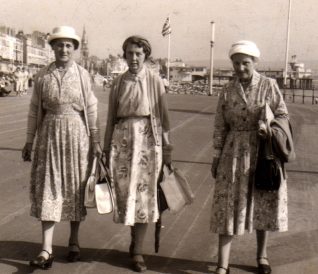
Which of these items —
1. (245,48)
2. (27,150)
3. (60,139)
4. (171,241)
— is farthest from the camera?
(171,241)

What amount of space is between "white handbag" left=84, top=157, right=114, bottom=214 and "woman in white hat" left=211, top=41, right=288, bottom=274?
92 cm

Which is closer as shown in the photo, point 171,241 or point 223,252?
point 223,252

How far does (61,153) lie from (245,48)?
176cm

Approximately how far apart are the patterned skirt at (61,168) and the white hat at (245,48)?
1446 mm

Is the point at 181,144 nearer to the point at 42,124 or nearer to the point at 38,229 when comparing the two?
the point at 38,229

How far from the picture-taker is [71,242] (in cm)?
470

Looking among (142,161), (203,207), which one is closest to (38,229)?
(142,161)

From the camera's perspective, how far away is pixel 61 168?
14.7 ft

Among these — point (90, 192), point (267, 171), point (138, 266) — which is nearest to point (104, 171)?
point (90, 192)

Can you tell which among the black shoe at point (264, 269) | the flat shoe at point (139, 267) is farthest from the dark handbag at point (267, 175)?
the flat shoe at point (139, 267)

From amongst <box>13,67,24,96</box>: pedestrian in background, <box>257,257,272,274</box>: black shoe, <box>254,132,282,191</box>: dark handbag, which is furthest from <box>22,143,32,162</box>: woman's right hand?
<box>13,67,24,96</box>: pedestrian in background

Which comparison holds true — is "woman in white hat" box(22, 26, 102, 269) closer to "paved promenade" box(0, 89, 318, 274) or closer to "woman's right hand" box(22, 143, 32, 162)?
"woman's right hand" box(22, 143, 32, 162)

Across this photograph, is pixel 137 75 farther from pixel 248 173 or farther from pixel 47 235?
pixel 47 235

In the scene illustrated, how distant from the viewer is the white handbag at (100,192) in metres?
4.39
